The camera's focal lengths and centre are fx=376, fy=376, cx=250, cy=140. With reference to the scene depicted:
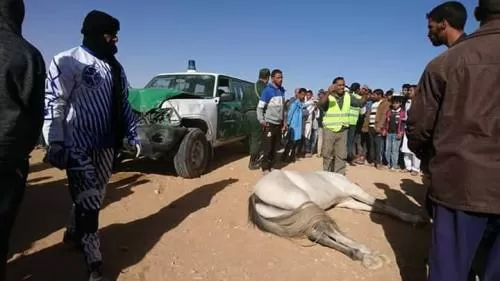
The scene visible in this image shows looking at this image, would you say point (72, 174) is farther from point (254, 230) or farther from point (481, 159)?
point (481, 159)

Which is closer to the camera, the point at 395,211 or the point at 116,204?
the point at 395,211

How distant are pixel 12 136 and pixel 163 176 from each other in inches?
183

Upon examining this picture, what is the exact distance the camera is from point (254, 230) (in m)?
4.02

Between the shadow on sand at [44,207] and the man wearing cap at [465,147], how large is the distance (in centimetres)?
337

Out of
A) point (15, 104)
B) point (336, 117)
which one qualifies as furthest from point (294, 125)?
point (15, 104)

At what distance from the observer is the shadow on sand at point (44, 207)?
3.66 metres

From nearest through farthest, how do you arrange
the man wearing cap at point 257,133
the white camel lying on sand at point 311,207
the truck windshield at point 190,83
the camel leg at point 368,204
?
1. the white camel lying on sand at point 311,207
2. the camel leg at point 368,204
3. the man wearing cap at point 257,133
4. the truck windshield at point 190,83

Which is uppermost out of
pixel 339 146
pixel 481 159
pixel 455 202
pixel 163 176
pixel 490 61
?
pixel 490 61

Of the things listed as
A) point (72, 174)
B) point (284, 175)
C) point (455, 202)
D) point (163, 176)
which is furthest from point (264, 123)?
point (455, 202)

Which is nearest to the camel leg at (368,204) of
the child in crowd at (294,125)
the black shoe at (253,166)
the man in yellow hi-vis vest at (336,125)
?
the man in yellow hi-vis vest at (336,125)

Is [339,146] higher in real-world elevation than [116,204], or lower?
higher

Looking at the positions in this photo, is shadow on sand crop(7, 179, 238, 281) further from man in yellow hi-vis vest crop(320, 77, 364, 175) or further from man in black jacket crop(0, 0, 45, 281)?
man in yellow hi-vis vest crop(320, 77, 364, 175)

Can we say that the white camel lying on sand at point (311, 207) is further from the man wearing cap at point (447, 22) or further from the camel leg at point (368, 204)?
the man wearing cap at point (447, 22)

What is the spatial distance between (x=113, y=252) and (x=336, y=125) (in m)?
3.77
